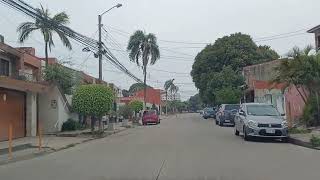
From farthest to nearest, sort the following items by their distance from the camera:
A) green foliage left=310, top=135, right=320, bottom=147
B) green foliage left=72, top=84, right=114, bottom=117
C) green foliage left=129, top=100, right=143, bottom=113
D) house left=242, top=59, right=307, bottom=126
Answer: green foliage left=129, top=100, right=143, bottom=113, house left=242, top=59, right=307, bottom=126, green foliage left=72, top=84, right=114, bottom=117, green foliage left=310, top=135, right=320, bottom=147

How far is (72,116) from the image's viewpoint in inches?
1602

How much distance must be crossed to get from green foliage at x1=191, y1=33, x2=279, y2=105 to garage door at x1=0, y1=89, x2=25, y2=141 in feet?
121

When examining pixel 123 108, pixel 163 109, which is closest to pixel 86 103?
pixel 123 108

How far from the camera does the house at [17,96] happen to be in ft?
92.1

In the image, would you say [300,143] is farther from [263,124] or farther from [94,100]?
[94,100]

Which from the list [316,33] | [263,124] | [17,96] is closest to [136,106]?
[316,33]

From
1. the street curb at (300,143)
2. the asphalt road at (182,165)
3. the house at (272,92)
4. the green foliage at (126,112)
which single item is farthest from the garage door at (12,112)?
the green foliage at (126,112)

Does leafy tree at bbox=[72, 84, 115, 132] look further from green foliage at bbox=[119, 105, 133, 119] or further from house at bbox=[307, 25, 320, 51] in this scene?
green foliage at bbox=[119, 105, 133, 119]

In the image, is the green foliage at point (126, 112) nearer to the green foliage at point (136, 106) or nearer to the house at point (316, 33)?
the green foliage at point (136, 106)

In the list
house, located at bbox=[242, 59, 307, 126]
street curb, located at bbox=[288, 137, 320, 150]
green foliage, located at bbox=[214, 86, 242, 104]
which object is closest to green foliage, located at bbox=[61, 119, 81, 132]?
house, located at bbox=[242, 59, 307, 126]

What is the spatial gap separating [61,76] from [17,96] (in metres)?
8.53

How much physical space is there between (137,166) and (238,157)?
377 cm

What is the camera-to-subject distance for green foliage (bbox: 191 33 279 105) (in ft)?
219

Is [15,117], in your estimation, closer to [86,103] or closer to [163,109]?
[86,103]
